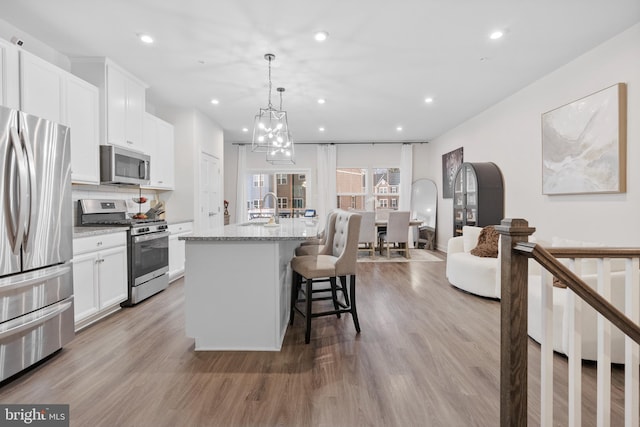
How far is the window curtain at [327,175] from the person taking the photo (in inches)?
311

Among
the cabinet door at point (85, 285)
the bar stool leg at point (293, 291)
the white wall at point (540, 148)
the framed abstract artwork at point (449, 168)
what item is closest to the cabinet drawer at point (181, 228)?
the cabinet door at point (85, 285)

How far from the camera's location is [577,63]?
3.35 metres

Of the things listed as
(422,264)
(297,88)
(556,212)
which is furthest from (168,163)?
(556,212)

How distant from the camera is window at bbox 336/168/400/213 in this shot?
8.09 metres

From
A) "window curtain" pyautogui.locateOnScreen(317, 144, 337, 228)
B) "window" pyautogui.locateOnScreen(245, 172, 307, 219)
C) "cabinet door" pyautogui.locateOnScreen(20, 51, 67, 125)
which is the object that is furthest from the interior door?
"window curtain" pyautogui.locateOnScreen(317, 144, 337, 228)

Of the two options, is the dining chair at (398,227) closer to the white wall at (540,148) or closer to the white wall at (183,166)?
the white wall at (540,148)

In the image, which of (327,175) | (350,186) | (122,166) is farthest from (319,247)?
(350,186)

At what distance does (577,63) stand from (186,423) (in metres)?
4.61

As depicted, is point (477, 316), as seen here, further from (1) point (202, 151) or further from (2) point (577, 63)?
(1) point (202, 151)

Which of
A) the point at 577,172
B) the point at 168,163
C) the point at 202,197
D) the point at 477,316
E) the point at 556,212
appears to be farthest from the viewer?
the point at 202,197

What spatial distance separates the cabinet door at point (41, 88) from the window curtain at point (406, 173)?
6614 millimetres

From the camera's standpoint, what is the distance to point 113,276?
3.16 metres

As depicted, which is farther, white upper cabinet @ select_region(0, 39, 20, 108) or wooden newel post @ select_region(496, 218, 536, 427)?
white upper cabinet @ select_region(0, 39, 20, 108)

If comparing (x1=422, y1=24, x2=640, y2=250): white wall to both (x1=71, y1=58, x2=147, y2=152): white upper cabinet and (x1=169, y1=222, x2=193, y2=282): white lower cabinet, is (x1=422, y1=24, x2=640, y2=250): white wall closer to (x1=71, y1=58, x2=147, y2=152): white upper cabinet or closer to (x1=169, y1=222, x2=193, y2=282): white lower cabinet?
(x1=169, y1=222, x2=193, y2=282): white lower cabinet
